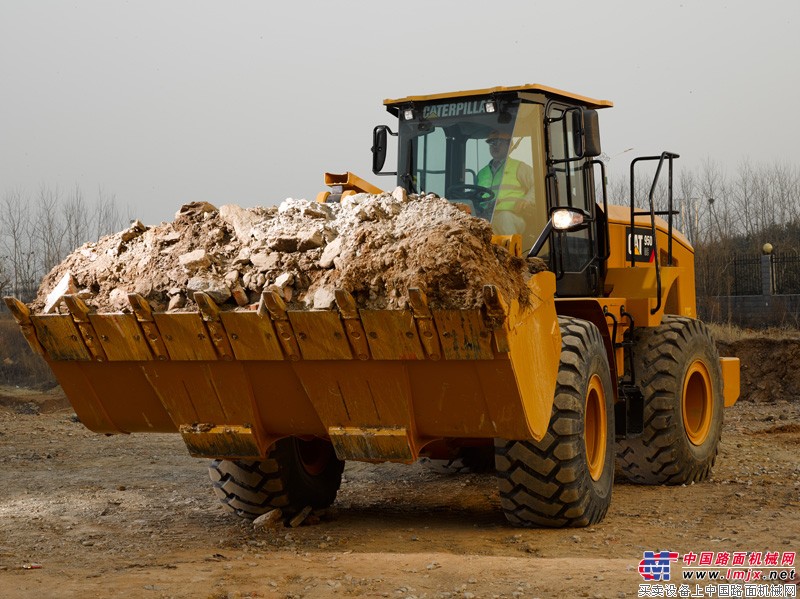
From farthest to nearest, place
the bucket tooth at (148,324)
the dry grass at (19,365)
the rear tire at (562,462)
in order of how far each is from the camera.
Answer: the dry grass at (19,365) < the rear tire at (562,462) < the bucket tooth at (148,324)

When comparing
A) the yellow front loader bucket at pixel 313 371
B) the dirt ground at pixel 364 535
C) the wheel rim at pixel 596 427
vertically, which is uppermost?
the yellow front loader bucket at pixel 313 371

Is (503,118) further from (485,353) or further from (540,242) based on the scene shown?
(485,353)

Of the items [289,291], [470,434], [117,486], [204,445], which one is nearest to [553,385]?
[470,434]

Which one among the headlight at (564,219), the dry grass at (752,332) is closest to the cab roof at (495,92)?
the headlight at (564,219)

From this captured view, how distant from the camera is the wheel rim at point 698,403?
873 cm

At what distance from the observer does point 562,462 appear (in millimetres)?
5996

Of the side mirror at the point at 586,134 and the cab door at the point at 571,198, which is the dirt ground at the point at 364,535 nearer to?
the cab door at the point at 571,198

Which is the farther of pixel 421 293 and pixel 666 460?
pixel 666 460

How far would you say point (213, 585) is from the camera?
5004mm

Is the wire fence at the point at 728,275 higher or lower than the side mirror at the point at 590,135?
lower

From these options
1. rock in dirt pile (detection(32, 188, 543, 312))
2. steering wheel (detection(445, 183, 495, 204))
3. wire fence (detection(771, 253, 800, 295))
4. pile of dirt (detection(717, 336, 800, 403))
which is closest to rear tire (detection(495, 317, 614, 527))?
rock in dirt pile (detection(32, 188, 543, 312))

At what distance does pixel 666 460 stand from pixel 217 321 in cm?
424

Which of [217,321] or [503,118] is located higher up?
[503,118]

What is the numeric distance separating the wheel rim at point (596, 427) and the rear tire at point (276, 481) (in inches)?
76.0
